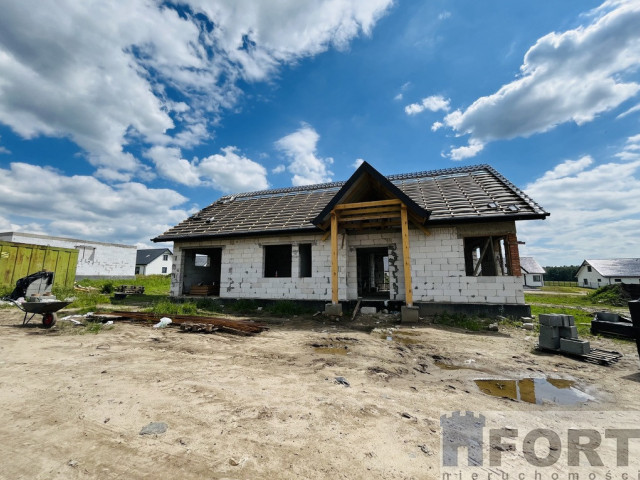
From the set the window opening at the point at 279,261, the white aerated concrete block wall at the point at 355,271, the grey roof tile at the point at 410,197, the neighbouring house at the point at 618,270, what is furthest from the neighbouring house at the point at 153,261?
the neighbouring house at the point at 618,270

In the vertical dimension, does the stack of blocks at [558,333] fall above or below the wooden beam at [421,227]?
below

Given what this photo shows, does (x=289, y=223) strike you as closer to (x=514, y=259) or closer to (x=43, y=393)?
(x=514, y=259)

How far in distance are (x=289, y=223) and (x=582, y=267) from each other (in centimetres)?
7575

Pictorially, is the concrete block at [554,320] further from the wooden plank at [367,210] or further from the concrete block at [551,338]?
the wooden plank at [367,210]

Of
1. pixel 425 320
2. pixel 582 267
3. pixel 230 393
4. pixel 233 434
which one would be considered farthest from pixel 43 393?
pixel 582 267

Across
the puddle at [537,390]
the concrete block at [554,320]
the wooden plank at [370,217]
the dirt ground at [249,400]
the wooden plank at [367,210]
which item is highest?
the wooden plank at [367,210]

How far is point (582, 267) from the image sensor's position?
60.2m

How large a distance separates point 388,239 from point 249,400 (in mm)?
9136

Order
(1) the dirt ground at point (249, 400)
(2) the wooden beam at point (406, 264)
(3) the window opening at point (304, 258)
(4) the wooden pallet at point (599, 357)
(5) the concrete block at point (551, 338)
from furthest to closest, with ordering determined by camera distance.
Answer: (3) the window opening at point (304, 258)
(2) the wooden beam at point (406, 264)
(5) the concrete block at point (551, 338)
(4) the wooden pallet at point (599, 357)
(1) the dirt ground at point (249, 400)

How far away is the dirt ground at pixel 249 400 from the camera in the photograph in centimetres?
236

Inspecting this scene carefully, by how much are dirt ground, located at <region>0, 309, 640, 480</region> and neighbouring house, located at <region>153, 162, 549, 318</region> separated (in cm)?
338

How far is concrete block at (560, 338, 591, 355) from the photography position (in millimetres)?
5793

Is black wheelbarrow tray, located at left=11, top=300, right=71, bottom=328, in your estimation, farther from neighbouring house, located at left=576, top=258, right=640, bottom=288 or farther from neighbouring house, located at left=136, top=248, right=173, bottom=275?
neighbouring house, located at left=576, top=258, right=640, bottom=288

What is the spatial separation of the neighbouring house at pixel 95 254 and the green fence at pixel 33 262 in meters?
13.2
